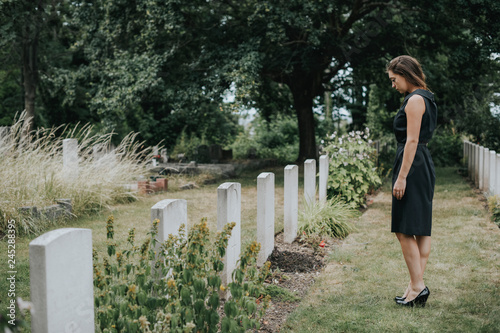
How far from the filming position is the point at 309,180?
702 centimetres

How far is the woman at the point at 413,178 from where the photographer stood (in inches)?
166

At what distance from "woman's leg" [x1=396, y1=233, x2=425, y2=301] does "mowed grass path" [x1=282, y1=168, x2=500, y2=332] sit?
16cm

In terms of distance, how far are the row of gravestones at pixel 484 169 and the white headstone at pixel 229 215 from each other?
6.04 meters

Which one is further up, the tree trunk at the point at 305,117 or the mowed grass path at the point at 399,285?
the tree trunk at the point at 305,117

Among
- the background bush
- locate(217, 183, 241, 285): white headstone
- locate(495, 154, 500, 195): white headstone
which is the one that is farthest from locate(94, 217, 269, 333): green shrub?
the background bush

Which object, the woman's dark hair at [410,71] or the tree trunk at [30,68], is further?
Answer: the tree trunk at [30,68]

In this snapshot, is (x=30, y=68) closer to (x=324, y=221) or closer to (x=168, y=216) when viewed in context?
(x=324, y=221)

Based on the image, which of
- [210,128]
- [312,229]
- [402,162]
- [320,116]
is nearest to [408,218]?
[402,162]

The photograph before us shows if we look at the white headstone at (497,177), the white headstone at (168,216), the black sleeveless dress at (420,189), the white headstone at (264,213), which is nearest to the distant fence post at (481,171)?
the white headstone at (497,177)

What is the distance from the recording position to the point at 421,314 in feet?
13.6

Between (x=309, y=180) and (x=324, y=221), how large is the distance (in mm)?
603

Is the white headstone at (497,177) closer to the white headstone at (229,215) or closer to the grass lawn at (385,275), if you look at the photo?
the grass lawn at (385,275)

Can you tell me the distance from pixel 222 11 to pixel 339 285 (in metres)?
11.9

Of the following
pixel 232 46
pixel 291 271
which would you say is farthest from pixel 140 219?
pixel 232 46
